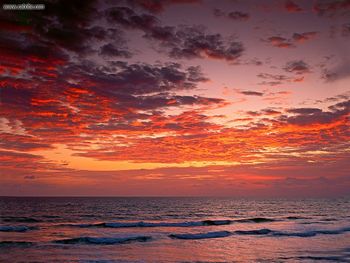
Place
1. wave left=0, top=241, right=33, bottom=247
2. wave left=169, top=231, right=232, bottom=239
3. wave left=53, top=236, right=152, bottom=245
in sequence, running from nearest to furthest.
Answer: wave left=0, top=241, right=33, bottom=247 < wave left=53, top=236, right=152, bottom=245 < wave left=169, top=231, right=232, bottom=239

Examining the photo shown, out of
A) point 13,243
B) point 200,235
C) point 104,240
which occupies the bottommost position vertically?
point 200,235

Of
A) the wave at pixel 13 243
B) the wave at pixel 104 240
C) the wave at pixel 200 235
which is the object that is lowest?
the wave at pixel 200 235

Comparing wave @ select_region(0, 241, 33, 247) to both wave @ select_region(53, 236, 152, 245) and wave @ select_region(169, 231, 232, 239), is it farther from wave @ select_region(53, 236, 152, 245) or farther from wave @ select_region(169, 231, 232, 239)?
wave @ select_region(169, 231, 232, 239)

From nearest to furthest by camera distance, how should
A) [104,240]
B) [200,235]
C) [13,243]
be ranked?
[13,243], [104,240], [200,235]

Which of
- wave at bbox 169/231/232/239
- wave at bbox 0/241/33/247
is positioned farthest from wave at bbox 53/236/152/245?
wave at bbox 169/231/232/239

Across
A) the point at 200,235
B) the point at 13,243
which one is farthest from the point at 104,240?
the point at 200,235

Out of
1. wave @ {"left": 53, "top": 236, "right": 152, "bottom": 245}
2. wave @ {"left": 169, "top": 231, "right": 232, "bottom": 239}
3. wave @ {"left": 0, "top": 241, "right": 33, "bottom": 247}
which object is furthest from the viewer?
wave @ {"left": 169, "top": 231, "right": 232, "bottom": 239}

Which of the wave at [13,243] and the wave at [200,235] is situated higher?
the wave at [13,243]

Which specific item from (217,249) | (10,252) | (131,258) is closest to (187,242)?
(217,249)

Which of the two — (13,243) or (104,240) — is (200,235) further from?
(13,243)

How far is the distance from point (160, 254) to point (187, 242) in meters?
6.81

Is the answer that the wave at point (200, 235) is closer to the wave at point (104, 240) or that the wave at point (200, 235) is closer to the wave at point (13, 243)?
the wave at point (104, 240)

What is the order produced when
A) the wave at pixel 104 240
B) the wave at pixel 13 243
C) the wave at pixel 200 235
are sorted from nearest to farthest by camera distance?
the wave at pixel 13 243 → the wave at pixel 104 240 → the wave at pixel 200 235

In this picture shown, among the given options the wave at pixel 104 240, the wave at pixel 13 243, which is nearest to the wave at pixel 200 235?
the wave at pixel 104 240
